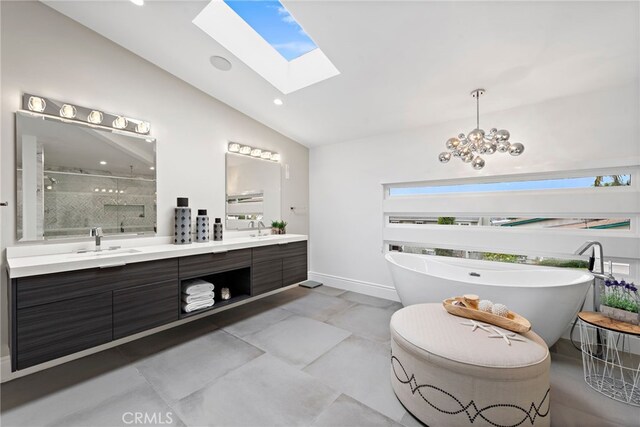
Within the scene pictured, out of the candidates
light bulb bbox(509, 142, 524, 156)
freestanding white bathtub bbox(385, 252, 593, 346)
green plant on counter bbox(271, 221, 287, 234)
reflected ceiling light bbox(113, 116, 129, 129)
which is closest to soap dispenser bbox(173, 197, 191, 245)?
reflected ceiling light bbox(113, 116, 129, 129)

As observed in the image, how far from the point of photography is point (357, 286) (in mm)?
4062

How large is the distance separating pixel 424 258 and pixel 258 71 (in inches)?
115

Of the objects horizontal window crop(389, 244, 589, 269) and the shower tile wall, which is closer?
the shower tile wall

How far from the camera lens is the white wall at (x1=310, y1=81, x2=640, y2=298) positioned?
7.91ft

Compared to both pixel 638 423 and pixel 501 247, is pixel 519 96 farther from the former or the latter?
pixel 638 423

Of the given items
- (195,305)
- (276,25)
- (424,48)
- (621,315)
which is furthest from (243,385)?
(276,25)

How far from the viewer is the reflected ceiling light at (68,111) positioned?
218cm

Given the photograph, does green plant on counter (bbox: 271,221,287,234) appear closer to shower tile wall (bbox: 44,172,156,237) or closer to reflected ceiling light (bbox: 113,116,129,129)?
shower tile wall (bbox: 44,172,156,237)

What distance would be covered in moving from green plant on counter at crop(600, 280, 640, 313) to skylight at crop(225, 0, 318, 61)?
3.22 m

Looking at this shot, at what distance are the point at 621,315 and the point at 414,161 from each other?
2.38m

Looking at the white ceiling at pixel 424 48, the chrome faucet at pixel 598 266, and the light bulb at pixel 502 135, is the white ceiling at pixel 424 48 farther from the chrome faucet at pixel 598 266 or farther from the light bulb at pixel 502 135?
the chrome faucet at pixel 598 266

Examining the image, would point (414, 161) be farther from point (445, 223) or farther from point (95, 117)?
point (95, 117)

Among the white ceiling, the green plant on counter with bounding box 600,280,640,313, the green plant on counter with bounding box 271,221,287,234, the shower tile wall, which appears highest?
the white ceiling

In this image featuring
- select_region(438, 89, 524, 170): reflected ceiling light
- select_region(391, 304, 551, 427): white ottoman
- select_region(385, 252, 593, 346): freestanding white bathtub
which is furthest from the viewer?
select_region(438, 89, 524, 170): reflected ceiling light
